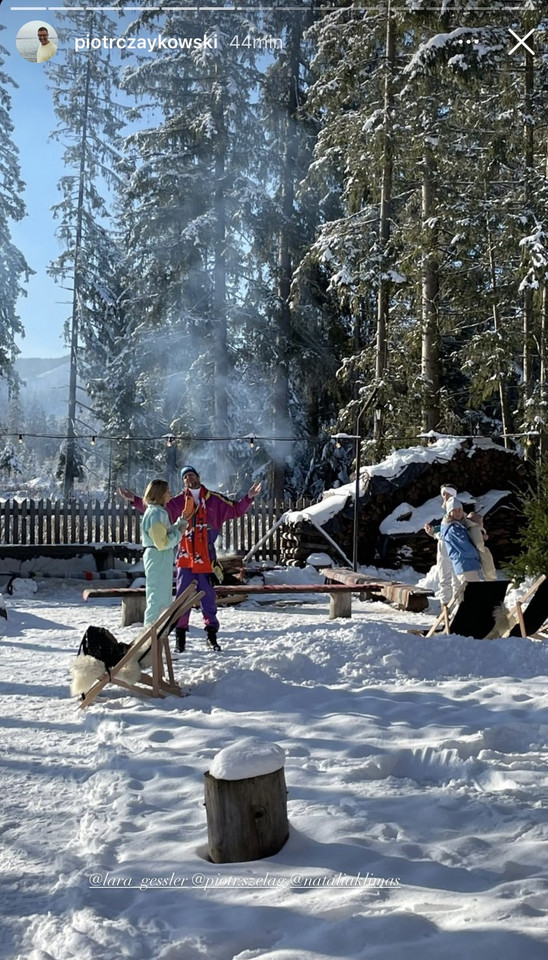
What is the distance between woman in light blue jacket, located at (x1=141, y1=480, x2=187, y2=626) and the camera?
25.3 ft

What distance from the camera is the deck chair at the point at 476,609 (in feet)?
26.3

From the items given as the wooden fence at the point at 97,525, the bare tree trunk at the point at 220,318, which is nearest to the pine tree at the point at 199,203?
the bare tree trunk at the point at 220,318

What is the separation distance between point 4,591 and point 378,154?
11.7 m

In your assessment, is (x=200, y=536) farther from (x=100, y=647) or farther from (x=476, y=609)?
(x=476, y=609)

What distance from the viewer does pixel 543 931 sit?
9.18 ft

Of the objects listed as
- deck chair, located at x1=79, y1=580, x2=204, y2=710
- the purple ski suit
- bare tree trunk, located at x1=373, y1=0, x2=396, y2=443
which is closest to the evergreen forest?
bare tree trunk, located at x1=373, y1=0, x2=396, y2=443

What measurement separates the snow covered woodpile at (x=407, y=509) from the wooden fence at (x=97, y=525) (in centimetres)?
182

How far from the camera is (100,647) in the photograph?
6867 millimetres

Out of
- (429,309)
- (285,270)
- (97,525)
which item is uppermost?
(285,270)

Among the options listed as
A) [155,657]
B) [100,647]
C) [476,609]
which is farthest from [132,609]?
[476,609]

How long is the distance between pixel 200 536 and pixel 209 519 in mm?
330

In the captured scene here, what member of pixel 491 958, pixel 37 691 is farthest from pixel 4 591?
pixel 491 958

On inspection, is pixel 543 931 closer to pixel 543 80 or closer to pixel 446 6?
pixel 446 6

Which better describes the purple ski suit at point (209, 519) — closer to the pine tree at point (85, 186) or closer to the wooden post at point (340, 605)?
the wooden post at point (340, 605)
